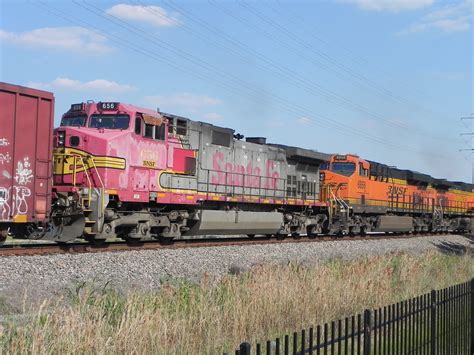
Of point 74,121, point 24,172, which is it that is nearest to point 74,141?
point 74,121

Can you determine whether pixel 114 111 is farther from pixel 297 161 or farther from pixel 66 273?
pixel 297 161

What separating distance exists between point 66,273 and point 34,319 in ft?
17.6

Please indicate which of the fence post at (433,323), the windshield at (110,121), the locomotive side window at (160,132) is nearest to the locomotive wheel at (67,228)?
the windshield at (110,121)

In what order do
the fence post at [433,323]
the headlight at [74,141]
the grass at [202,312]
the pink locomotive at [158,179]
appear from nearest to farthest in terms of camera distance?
A: the grass at [202,312], the fence post at [433,323], the pink locomotive at [158,179], the headlight at [74,141]

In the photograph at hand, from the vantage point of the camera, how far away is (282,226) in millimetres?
23578

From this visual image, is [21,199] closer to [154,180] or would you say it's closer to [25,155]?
[25,155]

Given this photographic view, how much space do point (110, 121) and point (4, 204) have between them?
15.9ft

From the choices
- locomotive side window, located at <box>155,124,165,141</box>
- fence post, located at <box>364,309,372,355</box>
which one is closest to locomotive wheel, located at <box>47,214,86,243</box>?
locomotive side window, located at <box>155,124,165,141</box>

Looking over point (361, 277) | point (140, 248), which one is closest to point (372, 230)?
point (140, 248)

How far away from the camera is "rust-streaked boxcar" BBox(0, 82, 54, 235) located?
12469mm

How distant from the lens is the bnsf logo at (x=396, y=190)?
32.8m

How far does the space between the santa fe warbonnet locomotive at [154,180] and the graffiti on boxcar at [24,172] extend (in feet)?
0.08

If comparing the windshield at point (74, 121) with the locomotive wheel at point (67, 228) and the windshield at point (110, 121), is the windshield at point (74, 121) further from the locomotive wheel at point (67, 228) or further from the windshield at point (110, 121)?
the locomotive wheel at point (67, 228)

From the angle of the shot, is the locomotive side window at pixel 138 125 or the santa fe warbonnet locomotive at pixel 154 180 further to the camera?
the locomotive side window at pixel 138 125
